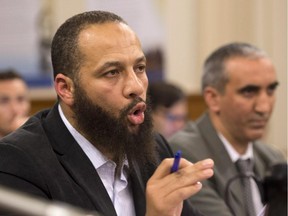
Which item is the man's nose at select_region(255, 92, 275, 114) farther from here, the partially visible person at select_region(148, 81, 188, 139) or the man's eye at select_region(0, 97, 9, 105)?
the man's eye at select_region(0, 97, 9, 105)

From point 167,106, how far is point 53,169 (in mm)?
2856

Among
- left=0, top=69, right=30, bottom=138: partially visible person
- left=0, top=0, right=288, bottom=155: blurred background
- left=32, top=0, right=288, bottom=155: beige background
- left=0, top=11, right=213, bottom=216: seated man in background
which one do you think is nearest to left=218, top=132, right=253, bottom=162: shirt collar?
left=0, top=11, right=213, bottom=216: seated man in background

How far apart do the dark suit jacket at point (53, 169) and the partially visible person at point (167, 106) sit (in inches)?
102

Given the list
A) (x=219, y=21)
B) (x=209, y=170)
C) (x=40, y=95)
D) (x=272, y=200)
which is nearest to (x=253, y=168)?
(x=209, y=170)

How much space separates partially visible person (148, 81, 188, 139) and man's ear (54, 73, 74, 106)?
2578mm

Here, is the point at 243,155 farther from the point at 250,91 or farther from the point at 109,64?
the point at 109,64

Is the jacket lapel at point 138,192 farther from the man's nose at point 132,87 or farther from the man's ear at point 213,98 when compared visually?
the man's ear at point 213,98

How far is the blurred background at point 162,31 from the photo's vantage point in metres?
6.26

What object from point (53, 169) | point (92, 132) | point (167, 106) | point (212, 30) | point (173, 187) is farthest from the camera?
point (212, 30)

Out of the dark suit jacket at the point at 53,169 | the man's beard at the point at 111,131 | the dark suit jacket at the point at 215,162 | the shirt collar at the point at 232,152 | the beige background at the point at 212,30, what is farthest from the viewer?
the beige background at the point at 212,30

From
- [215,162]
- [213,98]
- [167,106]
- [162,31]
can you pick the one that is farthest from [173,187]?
[162,31]

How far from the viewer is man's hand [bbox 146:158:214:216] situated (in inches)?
68.9

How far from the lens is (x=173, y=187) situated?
1754 millimetres

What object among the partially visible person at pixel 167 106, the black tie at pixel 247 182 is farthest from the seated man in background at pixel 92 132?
the partially visible person at pixel 167 106
